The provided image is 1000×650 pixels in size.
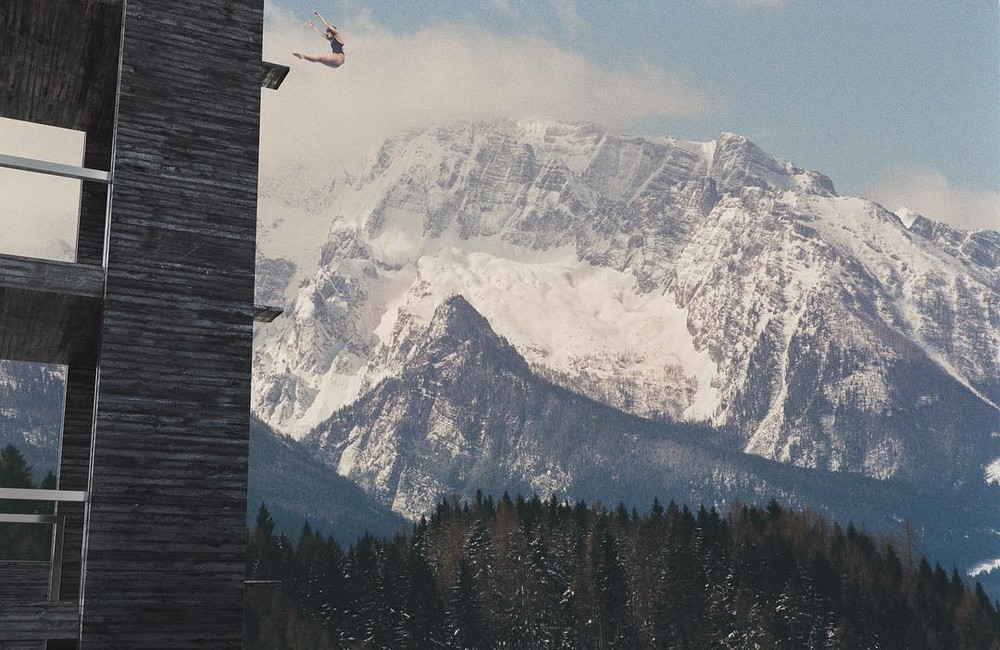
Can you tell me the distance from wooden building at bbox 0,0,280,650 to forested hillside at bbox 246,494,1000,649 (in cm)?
7888

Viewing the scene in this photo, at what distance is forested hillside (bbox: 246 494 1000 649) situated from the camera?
93.1 m

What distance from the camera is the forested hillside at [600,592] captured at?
306 feet

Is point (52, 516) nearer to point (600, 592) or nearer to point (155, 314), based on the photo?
point (155, 314)

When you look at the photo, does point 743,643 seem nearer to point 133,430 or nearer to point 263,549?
point 263,549

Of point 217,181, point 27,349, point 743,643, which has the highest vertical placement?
point 217,181

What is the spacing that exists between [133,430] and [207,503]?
112 cm

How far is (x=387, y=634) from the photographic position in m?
90.4

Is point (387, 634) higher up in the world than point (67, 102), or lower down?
lower down

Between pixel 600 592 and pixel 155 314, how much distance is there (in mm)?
87807

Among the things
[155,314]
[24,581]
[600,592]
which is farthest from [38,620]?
[600,592]

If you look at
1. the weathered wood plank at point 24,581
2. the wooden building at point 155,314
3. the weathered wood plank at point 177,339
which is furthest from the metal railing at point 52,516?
the weathered wood plank at point 24,581

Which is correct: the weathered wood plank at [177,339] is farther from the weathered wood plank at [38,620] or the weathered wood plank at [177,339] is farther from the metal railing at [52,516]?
the metal railing at [52,516]

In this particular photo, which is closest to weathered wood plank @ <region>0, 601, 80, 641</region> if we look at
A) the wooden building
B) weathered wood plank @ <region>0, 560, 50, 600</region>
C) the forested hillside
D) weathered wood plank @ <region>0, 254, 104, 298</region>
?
the wooden building

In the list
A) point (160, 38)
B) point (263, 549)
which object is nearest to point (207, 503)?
point (160, 38)
